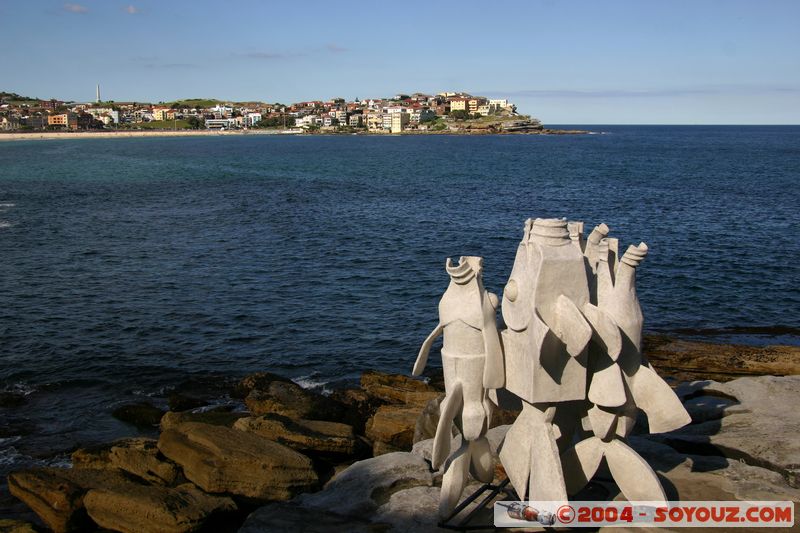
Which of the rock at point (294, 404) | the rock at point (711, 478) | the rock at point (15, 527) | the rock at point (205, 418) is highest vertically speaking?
the rock at point (711, 478)

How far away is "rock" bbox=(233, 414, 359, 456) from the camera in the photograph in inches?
614

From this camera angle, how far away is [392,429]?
1639 centimetres

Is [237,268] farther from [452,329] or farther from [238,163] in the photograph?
[238,163]

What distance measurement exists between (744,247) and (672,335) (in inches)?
699

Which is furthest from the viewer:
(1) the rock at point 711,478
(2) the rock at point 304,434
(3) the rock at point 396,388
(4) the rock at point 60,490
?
(3) the rock at point 396,388

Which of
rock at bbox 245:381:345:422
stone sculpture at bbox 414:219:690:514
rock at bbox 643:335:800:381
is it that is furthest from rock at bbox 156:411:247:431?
rock at bbox 643:335:800:381

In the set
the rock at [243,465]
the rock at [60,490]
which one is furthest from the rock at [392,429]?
the rock at [60,490]

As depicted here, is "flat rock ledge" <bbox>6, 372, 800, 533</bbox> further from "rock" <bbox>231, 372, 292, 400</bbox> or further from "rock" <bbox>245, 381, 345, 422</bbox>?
"rock" <bbox>231, 372, 292, 400</bbox>

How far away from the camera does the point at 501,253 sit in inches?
1555

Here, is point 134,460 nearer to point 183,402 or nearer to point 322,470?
point 322,470

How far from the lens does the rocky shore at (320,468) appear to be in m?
11.4

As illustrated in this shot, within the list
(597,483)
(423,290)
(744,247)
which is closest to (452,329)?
(597,483)

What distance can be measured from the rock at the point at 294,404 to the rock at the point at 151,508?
15.5ft

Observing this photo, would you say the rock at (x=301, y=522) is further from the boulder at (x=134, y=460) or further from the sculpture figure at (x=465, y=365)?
the boulder at (x=134, y=460)
